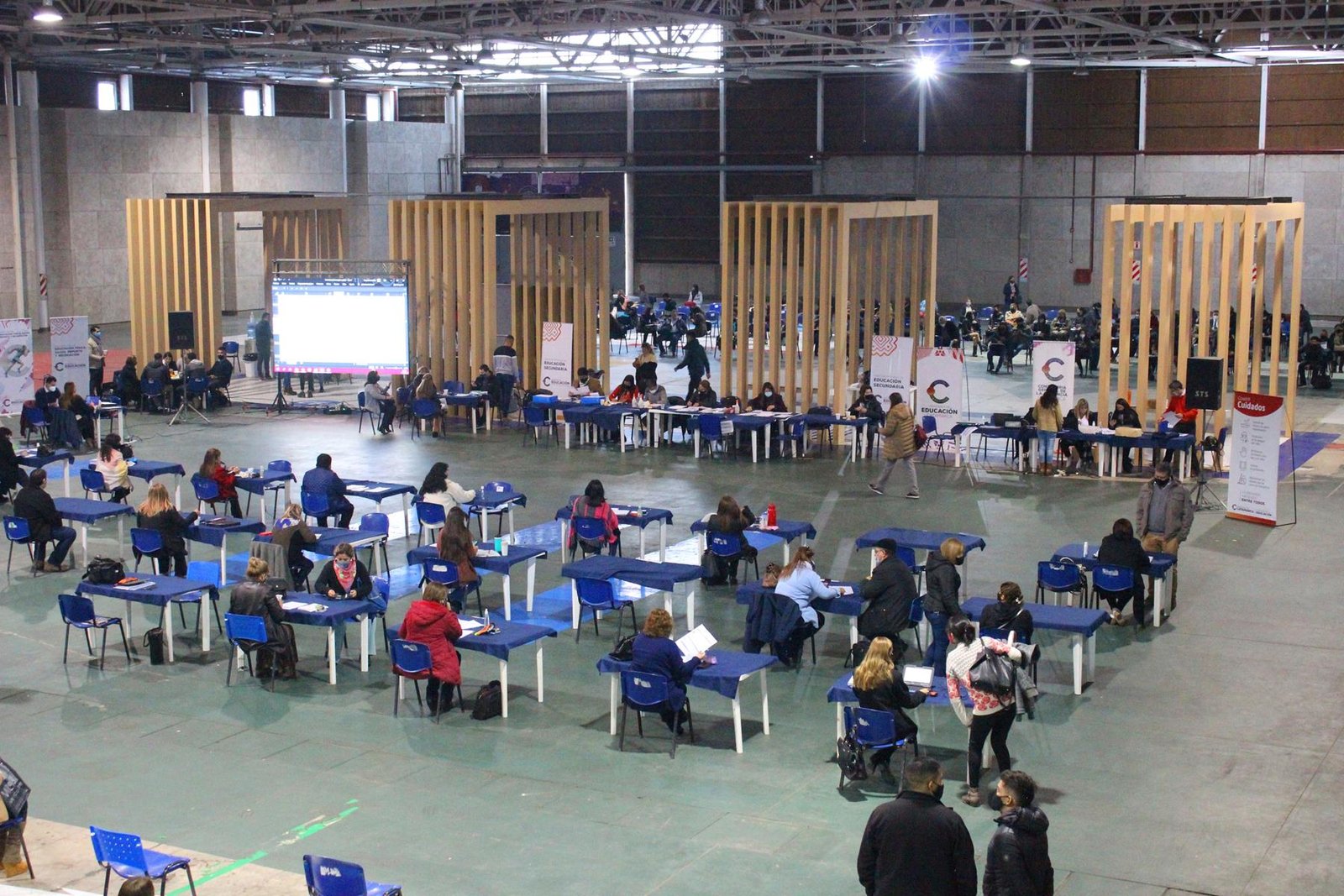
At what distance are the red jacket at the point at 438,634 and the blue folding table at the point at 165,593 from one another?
7.28ft

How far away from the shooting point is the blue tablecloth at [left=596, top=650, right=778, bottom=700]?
9617mm

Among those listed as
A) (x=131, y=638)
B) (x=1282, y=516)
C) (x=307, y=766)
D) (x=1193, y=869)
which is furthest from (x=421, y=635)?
(x=1282, y=516)

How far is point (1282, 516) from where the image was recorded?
16391 millimetres

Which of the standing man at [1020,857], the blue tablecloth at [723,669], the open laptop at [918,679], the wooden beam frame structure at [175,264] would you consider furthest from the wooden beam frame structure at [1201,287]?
the wooden beam frame structure at [175,264]

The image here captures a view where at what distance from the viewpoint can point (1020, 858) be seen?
19.5 ft

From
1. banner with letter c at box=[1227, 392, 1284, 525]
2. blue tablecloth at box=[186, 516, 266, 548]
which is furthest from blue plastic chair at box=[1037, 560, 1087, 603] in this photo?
blue tablecloth at box=[186, 516, 266, 548]

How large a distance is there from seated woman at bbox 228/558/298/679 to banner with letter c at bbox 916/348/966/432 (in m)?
10.4

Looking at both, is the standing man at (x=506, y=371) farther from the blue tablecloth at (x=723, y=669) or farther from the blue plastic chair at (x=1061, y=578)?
the blue tablecloth at (x=723, y=669)

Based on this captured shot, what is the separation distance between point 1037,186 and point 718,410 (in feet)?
64.5

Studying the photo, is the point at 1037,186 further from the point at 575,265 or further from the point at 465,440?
the point at 465,440

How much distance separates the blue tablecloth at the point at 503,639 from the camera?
33.5 ft

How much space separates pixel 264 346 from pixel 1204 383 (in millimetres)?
17035

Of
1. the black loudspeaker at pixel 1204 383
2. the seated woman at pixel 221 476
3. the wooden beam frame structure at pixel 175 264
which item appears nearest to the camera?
the seated woman at pixel 221 476

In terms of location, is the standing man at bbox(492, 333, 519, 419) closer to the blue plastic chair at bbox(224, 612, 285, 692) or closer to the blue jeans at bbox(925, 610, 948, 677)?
the blue plastic chair at bbox(224, 612, 285, 692)
